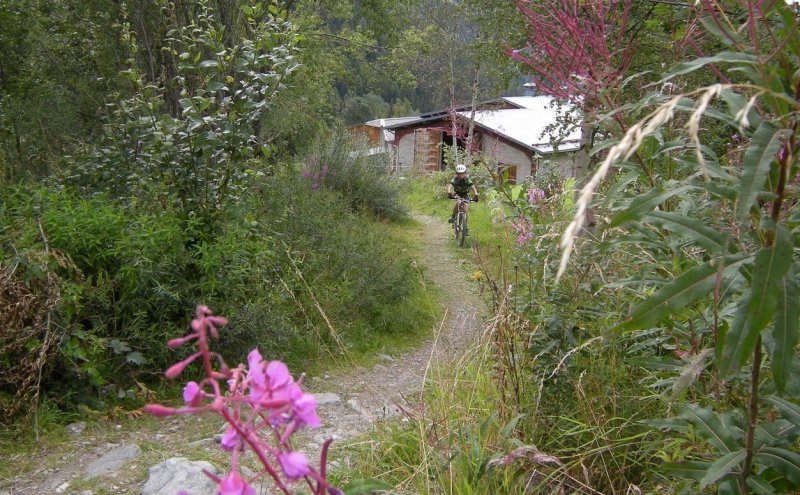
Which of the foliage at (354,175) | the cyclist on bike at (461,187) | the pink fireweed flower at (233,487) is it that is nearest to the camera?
the pink fireweed flower at (233,487)

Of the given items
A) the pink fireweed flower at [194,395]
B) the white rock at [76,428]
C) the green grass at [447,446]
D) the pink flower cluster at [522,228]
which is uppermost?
the pink fireweed flower at [194,395]

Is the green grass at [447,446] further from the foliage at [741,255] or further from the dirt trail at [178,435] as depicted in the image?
the foliage at [741,255]

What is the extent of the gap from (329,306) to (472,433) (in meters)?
3.53

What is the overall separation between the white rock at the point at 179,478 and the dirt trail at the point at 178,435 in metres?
0.11

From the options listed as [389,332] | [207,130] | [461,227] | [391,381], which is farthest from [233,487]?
[461,227]

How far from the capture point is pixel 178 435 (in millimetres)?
4301

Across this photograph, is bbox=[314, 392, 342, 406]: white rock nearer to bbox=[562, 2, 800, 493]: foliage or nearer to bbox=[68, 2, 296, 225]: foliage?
bbox=[68, 2, 296, 225]: foliage

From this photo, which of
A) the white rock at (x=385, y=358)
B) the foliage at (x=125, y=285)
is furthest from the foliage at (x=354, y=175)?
the foliage at (x=125, y=285)

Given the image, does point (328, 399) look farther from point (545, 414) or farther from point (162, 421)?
point (545, 414)

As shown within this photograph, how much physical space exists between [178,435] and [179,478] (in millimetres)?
944

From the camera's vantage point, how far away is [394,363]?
6117mm

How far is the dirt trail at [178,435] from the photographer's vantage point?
3.62m

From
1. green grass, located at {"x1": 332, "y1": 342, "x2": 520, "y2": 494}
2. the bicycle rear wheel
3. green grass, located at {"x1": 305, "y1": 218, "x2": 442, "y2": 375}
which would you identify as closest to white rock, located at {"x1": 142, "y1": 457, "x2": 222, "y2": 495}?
green grass, located at {"x1": 332, "y1": 342, "x2": 520, "y2": 494}

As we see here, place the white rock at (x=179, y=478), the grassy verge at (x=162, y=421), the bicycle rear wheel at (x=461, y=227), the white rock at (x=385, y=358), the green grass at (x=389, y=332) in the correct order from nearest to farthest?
the white rock at (x=179, y=478)
the grassy verge at (x=162, y=421)
the green grass at (x=389, y=332)
the white rock at (x=385, y=358)
the bicycle rear wheel at (x=461, y=227)
